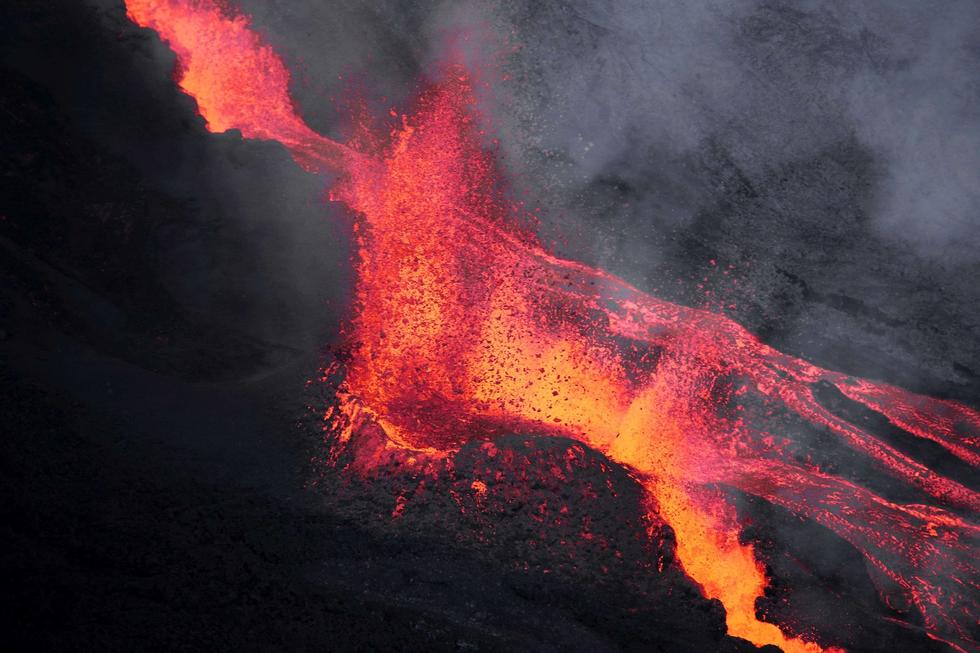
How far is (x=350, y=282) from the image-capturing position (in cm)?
296

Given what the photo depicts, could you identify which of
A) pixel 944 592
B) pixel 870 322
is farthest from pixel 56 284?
pixel 944 592

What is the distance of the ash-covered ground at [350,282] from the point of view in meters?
2.37

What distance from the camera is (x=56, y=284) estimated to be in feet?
9.05

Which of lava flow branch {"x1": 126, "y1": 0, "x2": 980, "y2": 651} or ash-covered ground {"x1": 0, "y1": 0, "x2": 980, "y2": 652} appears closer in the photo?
ash-covered ground {"x1": 0, "y1": 0, "x2": 980, "y2": 652}

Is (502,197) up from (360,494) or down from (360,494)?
up

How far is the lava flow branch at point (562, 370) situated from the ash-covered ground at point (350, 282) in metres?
0.11

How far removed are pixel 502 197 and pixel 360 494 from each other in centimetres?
159

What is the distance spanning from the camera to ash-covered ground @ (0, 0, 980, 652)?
7.77 feet

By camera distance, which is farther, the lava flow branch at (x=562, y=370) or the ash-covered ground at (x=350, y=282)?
the lava flow branch at (x=562, y=370)

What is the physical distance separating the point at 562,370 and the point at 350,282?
42.1 inches

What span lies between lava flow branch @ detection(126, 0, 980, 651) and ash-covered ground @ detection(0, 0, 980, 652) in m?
0.11

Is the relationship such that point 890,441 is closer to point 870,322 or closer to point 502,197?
point 870,322

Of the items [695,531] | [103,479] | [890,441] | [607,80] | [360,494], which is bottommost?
[103,479]

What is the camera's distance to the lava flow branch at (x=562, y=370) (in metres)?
2.80
